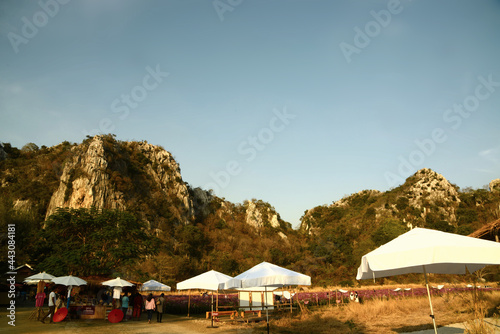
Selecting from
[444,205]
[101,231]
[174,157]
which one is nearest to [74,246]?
[101,231]

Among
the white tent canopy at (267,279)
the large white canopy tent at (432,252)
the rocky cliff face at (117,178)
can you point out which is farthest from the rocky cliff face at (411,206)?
the large white canopy tent at (432,252)

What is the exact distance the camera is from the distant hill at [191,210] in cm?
4150

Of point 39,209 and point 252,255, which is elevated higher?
point 39,209

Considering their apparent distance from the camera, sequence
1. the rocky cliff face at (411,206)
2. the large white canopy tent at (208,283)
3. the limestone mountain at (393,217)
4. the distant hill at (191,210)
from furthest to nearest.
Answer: the rocky cliff face at (411,206) < the limestone mountain at (393,217) < the distant hill at (191,210) < the large white canopy tent at (208,283)

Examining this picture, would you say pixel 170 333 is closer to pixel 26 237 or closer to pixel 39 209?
pixel 26 237

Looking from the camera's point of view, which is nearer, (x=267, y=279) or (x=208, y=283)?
(x=267, y=279)

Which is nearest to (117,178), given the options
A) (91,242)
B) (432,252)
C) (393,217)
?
(91,242)

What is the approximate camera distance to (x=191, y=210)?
191 ft

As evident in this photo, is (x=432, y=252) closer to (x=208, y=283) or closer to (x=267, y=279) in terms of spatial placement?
(x=267, y=279)

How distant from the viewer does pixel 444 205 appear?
67.1 metres

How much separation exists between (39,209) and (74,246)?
29080 mm

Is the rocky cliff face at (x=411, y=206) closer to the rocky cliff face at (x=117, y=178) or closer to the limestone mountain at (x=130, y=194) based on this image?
the limestone mountain at (x=130, y=194)

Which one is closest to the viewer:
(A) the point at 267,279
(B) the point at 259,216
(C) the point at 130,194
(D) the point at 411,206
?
(A) the point at 267,279

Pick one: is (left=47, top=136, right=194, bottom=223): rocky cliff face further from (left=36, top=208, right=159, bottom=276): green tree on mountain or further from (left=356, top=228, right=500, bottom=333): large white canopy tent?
(left=356, top=228, right=500, bottom=333): large white canopy tent
